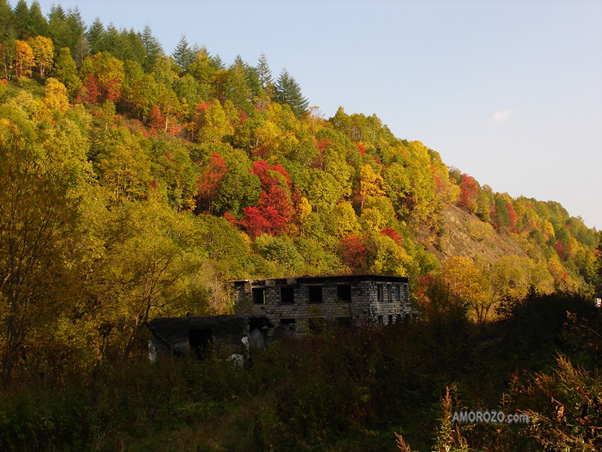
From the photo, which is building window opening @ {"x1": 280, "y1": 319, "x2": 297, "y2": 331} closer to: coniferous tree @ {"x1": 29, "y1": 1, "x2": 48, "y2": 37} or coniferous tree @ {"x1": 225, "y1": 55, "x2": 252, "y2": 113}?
coniferous tree @ {"x1": 225, "y1": 55, "x2": 252, "y2": 113}

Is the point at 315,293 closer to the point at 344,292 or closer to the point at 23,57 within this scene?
the point at 344,292

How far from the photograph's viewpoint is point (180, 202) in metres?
59.2

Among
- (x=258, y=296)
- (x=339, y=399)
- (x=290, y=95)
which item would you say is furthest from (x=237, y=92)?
(x=339, y=399)

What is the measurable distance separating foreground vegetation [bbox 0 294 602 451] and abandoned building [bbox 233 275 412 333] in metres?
19.1

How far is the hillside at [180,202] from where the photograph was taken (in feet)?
55.8

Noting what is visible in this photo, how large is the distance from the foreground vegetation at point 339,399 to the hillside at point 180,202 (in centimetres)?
535

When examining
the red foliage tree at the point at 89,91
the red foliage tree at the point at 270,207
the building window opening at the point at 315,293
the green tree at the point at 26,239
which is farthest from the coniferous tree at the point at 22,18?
the green tree at the point at 26,239

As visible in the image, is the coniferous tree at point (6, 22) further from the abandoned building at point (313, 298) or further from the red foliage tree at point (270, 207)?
the abandoned building at point (313, 298)

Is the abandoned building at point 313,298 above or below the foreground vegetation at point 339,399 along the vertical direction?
above

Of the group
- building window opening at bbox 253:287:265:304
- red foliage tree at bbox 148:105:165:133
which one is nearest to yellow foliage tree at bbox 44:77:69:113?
red foliage tree at bbox 148:105:165:133

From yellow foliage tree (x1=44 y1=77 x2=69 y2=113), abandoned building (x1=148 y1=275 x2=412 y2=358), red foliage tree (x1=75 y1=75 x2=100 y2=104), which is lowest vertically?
abandoned building (x1=148 y1=275 x2=412 y2=358)

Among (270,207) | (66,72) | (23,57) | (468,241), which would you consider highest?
(23,57)

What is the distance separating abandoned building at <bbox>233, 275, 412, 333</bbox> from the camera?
33562mm

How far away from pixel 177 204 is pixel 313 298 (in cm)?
3105
